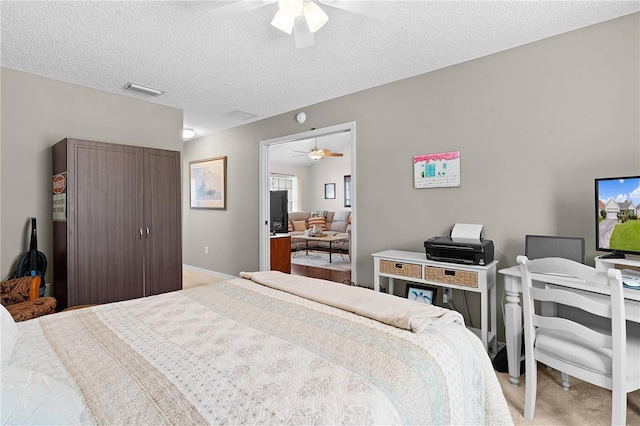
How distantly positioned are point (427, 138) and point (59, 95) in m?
3.68

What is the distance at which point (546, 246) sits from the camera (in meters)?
2.23

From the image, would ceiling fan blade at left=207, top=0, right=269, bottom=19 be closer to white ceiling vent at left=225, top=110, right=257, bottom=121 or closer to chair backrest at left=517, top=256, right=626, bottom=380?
chair backrest at left=517, top=256, right=626, bottom=380

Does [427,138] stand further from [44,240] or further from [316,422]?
[44,240]

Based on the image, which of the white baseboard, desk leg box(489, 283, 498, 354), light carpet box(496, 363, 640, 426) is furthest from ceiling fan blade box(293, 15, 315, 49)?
the white baseboard

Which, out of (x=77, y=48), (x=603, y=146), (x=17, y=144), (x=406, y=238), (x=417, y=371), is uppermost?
(x=77, y=48)

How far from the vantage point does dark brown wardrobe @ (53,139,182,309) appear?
2914mm

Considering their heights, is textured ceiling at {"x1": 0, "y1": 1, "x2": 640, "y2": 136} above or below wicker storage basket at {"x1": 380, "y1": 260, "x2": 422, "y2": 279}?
above

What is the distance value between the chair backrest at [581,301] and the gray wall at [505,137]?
0.86 m

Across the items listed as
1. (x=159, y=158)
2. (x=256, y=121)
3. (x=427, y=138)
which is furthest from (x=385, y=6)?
(x=256, y=121)

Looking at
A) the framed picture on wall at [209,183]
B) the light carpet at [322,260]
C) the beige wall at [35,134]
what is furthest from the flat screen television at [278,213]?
the beige wall at [35,134]

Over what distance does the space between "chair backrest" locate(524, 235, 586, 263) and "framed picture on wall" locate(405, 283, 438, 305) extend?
0.89 m

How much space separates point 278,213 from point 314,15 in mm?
3471

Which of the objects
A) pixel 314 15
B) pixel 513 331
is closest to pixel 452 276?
pixel 513 331

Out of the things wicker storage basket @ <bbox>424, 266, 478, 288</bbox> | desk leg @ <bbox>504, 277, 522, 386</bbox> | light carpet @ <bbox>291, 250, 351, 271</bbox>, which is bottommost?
light carpet @ <bbox>291, 250, 351, 271</bbox>
